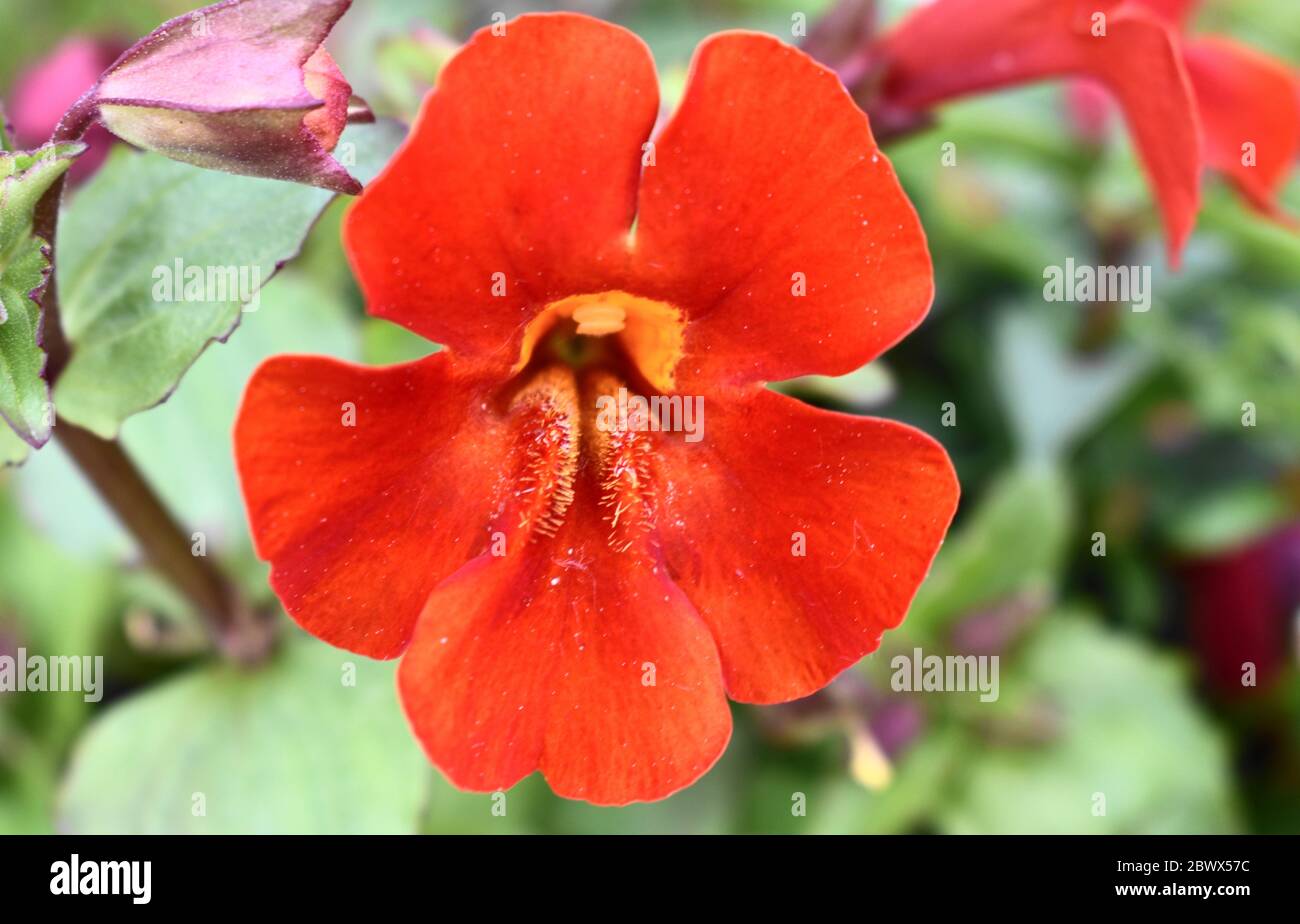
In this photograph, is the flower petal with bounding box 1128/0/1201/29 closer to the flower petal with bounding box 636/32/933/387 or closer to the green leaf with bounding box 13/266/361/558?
the flower petal with bounding box 636/32/933/387

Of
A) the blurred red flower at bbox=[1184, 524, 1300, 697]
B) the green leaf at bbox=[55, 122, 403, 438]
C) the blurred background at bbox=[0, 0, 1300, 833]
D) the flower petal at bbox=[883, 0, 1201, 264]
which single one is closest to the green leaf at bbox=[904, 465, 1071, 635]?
the blurred background at bbox=[0, 0, 1300, 833]

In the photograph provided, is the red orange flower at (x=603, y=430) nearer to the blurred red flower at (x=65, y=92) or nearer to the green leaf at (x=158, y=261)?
the green leaf at (x=158, y=261)

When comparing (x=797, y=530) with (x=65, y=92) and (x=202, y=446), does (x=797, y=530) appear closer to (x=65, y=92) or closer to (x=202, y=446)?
(x=202, y=446)

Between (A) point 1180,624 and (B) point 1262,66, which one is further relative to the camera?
(A) point 1180,624
